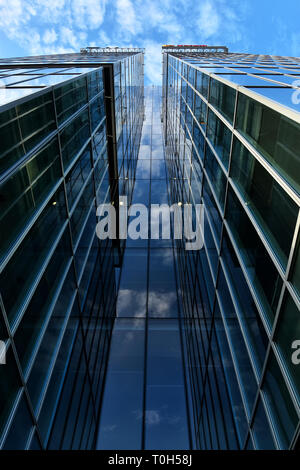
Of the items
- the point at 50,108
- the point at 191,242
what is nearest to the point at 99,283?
the point at 191,242

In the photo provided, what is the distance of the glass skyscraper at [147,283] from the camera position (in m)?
6.64

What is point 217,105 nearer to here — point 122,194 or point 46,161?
point 46,161

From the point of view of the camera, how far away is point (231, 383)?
1001cm

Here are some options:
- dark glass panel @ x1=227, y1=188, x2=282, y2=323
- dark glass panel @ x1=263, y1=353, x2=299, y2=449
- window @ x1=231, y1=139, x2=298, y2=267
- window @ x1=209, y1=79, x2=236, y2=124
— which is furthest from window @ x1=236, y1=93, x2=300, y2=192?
dark glass panel @ x1=263, y1=353, x2=299, y2=449

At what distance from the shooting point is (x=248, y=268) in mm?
8414

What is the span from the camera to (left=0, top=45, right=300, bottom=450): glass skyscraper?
21.8 feet

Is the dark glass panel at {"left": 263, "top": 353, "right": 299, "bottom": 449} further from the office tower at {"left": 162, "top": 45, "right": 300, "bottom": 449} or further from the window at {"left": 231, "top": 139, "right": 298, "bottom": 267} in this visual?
the window at {"left": 231, "top": 139, "right": 298, "bottom": 267}

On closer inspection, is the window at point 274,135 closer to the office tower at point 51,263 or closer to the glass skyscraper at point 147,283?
the glass skyscraper at point 147,283

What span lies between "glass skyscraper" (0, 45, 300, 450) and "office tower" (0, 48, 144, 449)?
63 millimetres

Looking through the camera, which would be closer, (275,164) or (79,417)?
(275,164)

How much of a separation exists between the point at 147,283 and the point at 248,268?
1355cm

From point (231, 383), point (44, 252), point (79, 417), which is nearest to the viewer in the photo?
point (44, 252)

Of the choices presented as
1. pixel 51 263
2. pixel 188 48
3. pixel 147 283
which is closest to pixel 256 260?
pixel 51 263
